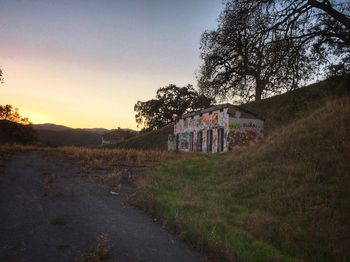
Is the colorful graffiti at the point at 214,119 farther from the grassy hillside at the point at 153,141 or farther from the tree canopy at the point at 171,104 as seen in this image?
the tree canopy at the point at 171,104

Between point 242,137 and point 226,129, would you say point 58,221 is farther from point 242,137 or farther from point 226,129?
point 242,137

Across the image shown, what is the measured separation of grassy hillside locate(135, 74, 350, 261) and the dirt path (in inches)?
27.1

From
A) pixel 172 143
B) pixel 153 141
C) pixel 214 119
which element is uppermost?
pixel 214 119

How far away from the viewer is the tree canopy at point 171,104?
70.9m

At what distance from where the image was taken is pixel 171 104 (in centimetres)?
7131

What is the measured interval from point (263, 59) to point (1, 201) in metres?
9.43

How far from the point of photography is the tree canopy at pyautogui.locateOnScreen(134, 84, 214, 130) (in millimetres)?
70875

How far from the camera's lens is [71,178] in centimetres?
1402

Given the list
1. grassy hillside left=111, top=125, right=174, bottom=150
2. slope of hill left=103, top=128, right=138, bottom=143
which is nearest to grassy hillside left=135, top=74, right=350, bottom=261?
grassy hillside left=111, top=125, right=174, bottom=150

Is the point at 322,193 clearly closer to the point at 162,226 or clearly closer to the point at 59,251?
the point at 162,226

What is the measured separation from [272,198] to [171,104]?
61.3 meters

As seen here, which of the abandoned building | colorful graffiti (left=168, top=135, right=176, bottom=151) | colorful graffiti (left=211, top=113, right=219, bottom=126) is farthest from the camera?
colorful graffiti (left=168, top=135, right=176, bottom=151)

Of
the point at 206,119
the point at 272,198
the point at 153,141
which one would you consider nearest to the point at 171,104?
the point at 153,141

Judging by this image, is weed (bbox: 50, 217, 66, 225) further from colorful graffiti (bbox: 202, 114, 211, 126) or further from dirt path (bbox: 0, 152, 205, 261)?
colorful graffiti (bbox: 202, 114, 211, 126)
